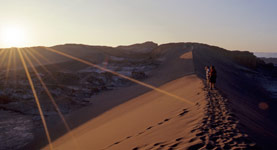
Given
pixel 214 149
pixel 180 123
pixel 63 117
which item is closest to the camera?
pixel 214 149

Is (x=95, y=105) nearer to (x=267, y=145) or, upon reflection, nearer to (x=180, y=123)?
(x=180, y=123)

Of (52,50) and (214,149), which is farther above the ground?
(52,50)

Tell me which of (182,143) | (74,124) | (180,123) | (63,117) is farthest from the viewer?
(63,117)

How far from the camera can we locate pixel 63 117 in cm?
1267

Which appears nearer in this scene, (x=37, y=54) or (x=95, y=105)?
(x=95, y=105)

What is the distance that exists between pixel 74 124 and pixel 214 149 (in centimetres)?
903

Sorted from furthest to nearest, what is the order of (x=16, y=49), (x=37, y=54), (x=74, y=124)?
(x=16, y=49) < (x=37, y=54) < (x=74, y=124)

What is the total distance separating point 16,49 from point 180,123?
46.4 m

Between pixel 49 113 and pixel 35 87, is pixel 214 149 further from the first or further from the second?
pixel 35 87

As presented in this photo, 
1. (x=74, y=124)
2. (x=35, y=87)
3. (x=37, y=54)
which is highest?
(x=37, y=54)

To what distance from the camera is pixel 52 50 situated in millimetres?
44938

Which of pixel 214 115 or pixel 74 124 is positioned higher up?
pixel 214 115

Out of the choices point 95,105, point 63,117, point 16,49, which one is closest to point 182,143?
point 63,117

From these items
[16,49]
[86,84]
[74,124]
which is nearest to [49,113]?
[74,124]
